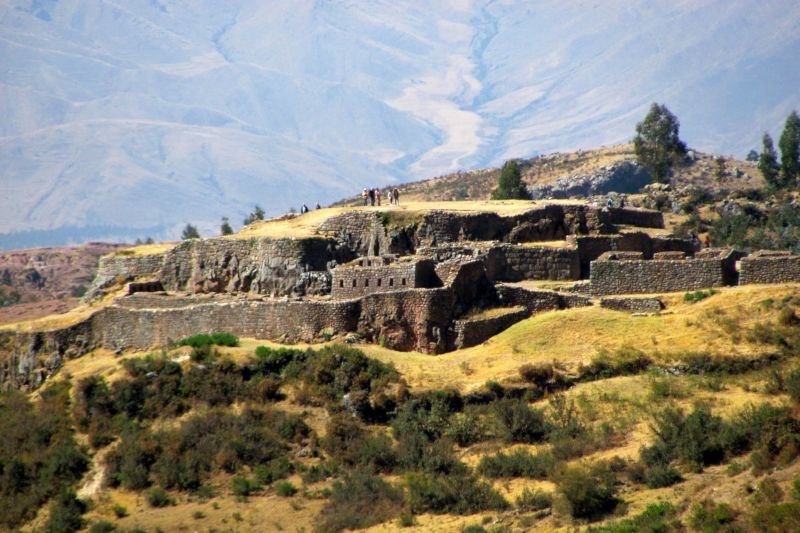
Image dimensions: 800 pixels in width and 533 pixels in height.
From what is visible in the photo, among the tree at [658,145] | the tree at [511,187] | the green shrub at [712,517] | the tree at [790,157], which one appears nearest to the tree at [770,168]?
the tree at [790,157]

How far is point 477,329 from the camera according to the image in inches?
1400

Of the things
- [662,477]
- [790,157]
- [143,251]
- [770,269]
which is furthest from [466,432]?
[790,157]

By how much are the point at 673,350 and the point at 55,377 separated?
20381 mm

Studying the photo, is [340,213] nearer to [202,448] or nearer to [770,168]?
[202,448]

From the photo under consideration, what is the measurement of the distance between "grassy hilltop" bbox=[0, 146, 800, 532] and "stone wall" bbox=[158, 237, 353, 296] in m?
5.14

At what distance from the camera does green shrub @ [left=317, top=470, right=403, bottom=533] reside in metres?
28.0

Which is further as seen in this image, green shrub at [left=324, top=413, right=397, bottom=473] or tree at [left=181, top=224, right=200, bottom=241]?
tree at [left=181, top=224, right=200, bottom=241]

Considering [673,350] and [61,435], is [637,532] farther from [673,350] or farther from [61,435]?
[61,435]

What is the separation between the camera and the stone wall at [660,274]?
34.9 m

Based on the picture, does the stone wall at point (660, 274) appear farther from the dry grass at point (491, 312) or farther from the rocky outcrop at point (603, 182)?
the rocky outcrop at point (603, 182)

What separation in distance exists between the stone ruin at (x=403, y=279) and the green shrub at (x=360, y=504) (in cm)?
709

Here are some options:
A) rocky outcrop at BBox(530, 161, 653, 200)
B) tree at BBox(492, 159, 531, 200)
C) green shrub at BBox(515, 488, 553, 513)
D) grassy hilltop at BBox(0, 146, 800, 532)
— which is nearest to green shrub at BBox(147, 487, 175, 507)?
grassy hilltop at BBox(0, 146, 800, 532)

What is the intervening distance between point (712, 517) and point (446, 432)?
29.2 feet

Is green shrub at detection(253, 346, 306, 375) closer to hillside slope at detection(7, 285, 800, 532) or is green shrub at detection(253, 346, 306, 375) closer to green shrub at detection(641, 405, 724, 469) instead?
hillside slope at detection(7, 285, 800, 532)
